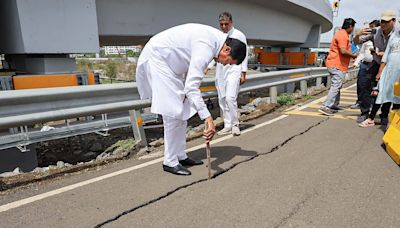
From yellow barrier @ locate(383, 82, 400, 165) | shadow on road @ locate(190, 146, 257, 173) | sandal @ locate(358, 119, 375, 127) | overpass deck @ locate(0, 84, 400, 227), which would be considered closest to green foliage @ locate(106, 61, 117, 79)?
sandal @ locate(358, 119, 375, 127)

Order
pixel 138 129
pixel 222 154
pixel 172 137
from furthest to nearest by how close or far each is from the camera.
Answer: pixel 138 129 → pixel 222 154 → pixel 172 137

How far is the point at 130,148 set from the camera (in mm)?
4367

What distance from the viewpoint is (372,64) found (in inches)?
229

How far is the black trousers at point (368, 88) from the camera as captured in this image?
230 inches

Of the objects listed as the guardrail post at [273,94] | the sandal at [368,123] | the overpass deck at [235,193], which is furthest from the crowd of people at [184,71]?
the guardrail post at [273,94]

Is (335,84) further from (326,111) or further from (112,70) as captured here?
(112,70)

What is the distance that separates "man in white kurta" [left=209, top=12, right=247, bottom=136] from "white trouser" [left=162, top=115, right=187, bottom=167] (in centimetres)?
175

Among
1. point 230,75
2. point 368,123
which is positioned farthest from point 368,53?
point 230,75

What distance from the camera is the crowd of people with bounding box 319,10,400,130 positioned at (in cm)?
475

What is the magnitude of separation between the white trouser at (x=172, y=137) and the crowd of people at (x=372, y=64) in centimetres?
326

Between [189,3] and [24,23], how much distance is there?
5318mm

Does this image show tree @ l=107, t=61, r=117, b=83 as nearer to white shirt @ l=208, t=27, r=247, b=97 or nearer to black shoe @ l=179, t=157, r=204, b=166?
white shirt @ l=208, t=27, r=247, b=97

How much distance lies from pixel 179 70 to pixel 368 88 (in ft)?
13.9

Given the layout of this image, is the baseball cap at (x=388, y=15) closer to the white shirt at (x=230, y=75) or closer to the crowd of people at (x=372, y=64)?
the crowd of people at (x=372, y=64)
